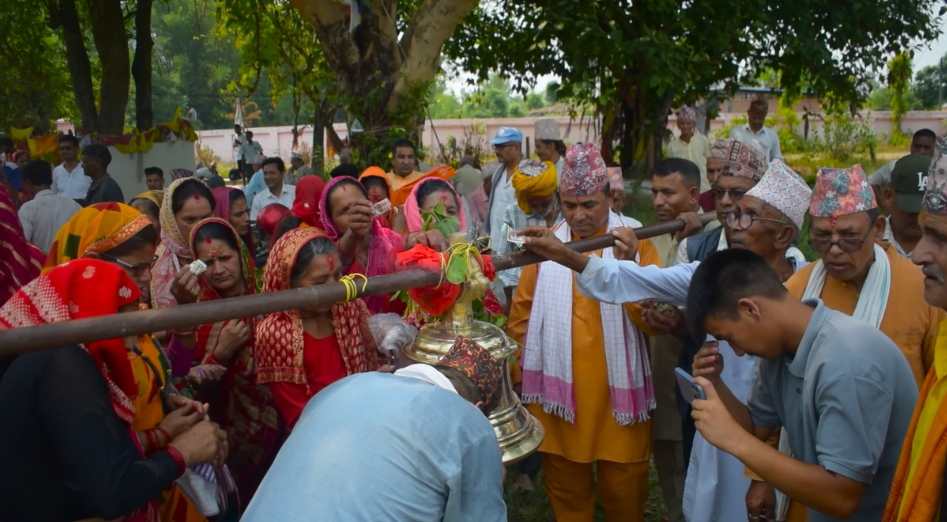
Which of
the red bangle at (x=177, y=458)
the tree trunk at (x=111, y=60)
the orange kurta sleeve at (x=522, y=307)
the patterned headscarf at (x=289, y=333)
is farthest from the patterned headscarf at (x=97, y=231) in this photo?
the tree trunk at (x=111, y=60)

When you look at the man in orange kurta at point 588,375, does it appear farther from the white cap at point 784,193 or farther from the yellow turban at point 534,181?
the yellow turban at point 534,181

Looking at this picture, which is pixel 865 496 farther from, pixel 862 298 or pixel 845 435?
pixel 862 298

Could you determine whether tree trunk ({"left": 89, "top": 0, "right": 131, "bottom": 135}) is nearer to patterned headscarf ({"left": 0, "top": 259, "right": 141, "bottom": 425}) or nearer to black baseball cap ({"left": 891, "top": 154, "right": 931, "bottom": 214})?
patterned headscarf ({"left": 0, "top": 259, "right": 141, "bottom": 425})

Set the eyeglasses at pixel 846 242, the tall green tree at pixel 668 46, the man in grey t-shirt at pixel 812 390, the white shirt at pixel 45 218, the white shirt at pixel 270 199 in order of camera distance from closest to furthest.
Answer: the man in grey t-shirt at pixel 812 390
the eyeglasses at pixel 846 242
the white shirt at pixel 45 218
the white shirt at pixel 270 199
the tall green tree at pixel 668 46

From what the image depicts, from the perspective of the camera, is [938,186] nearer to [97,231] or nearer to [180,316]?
[180,316]

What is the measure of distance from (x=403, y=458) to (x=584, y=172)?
196 centimetres

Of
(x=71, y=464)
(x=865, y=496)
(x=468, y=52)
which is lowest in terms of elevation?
(x=865, y=496)

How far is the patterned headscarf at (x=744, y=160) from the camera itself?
12.5 ft

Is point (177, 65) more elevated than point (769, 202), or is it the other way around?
point (177, 65)

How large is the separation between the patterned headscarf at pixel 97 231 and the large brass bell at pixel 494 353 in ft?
5.06

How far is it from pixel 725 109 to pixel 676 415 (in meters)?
48.9

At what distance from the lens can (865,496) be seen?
254 centimetres

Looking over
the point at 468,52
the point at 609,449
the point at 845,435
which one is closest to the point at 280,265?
the point at 609,449

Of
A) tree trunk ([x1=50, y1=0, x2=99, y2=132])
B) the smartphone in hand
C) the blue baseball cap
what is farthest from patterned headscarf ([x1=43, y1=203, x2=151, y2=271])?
tree trunk ([x1=50, y1=0, x2=99, y2=132])
